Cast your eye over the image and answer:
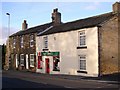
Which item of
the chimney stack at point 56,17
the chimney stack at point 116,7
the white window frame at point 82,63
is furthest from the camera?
the chimney stack at point 56,17

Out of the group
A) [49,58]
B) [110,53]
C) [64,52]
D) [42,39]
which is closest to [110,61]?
[110,53]

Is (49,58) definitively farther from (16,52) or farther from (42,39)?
(16,52)

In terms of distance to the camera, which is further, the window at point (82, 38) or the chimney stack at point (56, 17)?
the chimney stack at point (56, 17)

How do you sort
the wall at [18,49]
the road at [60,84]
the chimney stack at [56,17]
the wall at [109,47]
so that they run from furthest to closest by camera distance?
the chimney stack at [56,17] → the wall at [18,49] → the wall at [109,47] → the road at [60,84]

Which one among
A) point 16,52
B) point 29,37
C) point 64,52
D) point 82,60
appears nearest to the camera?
point 82,60

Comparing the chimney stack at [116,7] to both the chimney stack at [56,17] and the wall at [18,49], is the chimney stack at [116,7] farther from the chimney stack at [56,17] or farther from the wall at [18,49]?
the wall at [18,49]

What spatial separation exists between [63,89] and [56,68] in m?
18.3

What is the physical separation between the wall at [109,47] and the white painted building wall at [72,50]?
76cm

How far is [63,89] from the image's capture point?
56.3ft

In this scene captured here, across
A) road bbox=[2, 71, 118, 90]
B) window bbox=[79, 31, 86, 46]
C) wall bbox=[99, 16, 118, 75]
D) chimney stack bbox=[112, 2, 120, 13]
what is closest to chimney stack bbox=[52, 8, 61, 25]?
window bbox=[79, 31, 86, 46]

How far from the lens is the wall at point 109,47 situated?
28.9m

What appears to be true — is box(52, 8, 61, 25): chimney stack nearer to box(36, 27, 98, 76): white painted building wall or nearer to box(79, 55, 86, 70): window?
box(36, 27, 98, 76): white painted building wall

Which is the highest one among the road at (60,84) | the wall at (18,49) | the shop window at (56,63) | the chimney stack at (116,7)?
the chimney stack at (116,7)

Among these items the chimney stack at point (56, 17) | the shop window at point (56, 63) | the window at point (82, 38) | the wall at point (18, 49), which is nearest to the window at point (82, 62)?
the window at point (82, 38)
